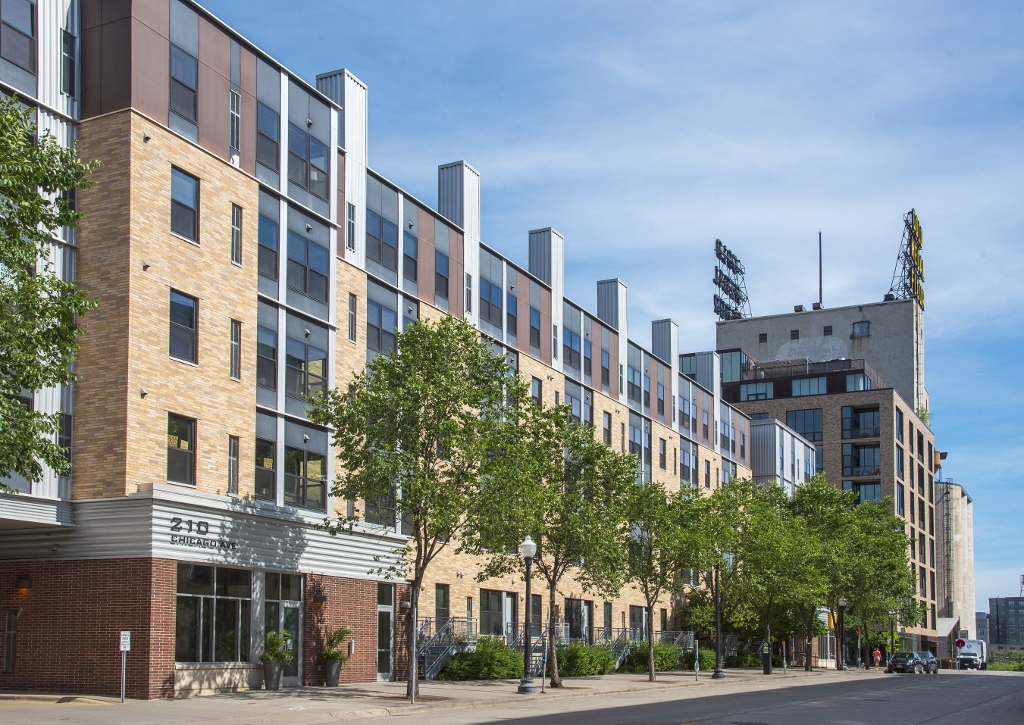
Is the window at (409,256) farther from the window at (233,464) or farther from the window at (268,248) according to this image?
the window at (233,464)

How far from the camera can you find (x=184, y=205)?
1268 inches

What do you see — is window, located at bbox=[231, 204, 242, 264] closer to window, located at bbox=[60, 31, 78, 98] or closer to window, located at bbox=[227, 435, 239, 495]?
window, located at bbox=[227, 435, 239, 495]

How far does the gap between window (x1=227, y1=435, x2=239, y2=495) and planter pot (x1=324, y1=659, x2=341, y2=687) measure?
6.42 m

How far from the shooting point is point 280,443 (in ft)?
115

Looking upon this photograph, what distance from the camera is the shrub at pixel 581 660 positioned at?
46.1 meters

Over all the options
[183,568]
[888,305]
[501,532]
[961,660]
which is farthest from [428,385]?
[888,305]

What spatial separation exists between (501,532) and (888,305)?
102 m

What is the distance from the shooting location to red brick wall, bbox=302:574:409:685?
3556cm

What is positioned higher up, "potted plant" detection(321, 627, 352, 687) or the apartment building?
the apartment building

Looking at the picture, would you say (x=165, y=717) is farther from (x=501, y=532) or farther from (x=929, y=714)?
(x=929, y=714)

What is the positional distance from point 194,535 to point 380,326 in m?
13.0

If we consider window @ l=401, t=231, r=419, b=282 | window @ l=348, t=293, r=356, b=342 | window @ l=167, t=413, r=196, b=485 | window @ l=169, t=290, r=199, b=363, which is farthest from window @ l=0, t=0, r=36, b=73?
window @ l=401, t=231, r=419, b=282

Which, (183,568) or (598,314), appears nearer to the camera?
(183,568)

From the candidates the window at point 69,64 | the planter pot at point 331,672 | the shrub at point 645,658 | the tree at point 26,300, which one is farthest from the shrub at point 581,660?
the tree at point 26,300
